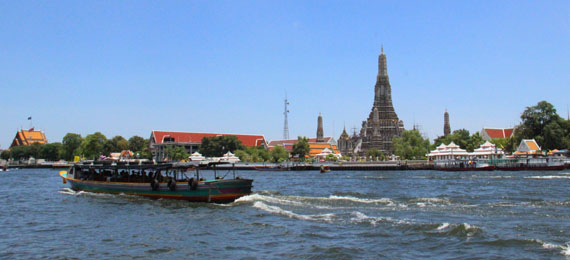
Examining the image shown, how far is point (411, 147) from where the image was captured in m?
95.4

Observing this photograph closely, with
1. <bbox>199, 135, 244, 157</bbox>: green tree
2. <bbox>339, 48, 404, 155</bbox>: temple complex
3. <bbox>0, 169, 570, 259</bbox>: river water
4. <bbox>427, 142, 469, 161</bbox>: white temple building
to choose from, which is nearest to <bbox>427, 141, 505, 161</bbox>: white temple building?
<bbox>427, 142, 469, 161</bbox>: white temple building

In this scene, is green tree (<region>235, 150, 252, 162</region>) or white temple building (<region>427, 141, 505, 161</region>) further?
green tree (<region>235, 150, 252, 162</region>)

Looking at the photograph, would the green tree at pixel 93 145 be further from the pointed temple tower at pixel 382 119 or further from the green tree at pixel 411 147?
the green tree at pixel 411 147

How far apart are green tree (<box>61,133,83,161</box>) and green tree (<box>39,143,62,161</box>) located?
5520mm

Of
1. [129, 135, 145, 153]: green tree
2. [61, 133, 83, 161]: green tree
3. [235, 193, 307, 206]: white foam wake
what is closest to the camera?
[235, 193, 307, 206]: white foam wake

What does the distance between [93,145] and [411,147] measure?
6732 cm

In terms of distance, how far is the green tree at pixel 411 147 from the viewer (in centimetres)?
9475

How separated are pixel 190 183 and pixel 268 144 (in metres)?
122

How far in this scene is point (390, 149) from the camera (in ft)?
398

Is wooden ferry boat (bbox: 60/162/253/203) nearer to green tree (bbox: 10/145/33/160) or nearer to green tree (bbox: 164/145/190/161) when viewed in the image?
green tree (bbox: 164/145/190/161)

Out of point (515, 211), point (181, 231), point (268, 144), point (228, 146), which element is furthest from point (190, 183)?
point (268, 144)

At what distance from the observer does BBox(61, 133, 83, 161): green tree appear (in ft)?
406

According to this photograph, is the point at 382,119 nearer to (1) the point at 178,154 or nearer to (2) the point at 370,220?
(1) the point at 178,154

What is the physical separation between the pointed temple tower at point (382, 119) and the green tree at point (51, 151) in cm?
7376
